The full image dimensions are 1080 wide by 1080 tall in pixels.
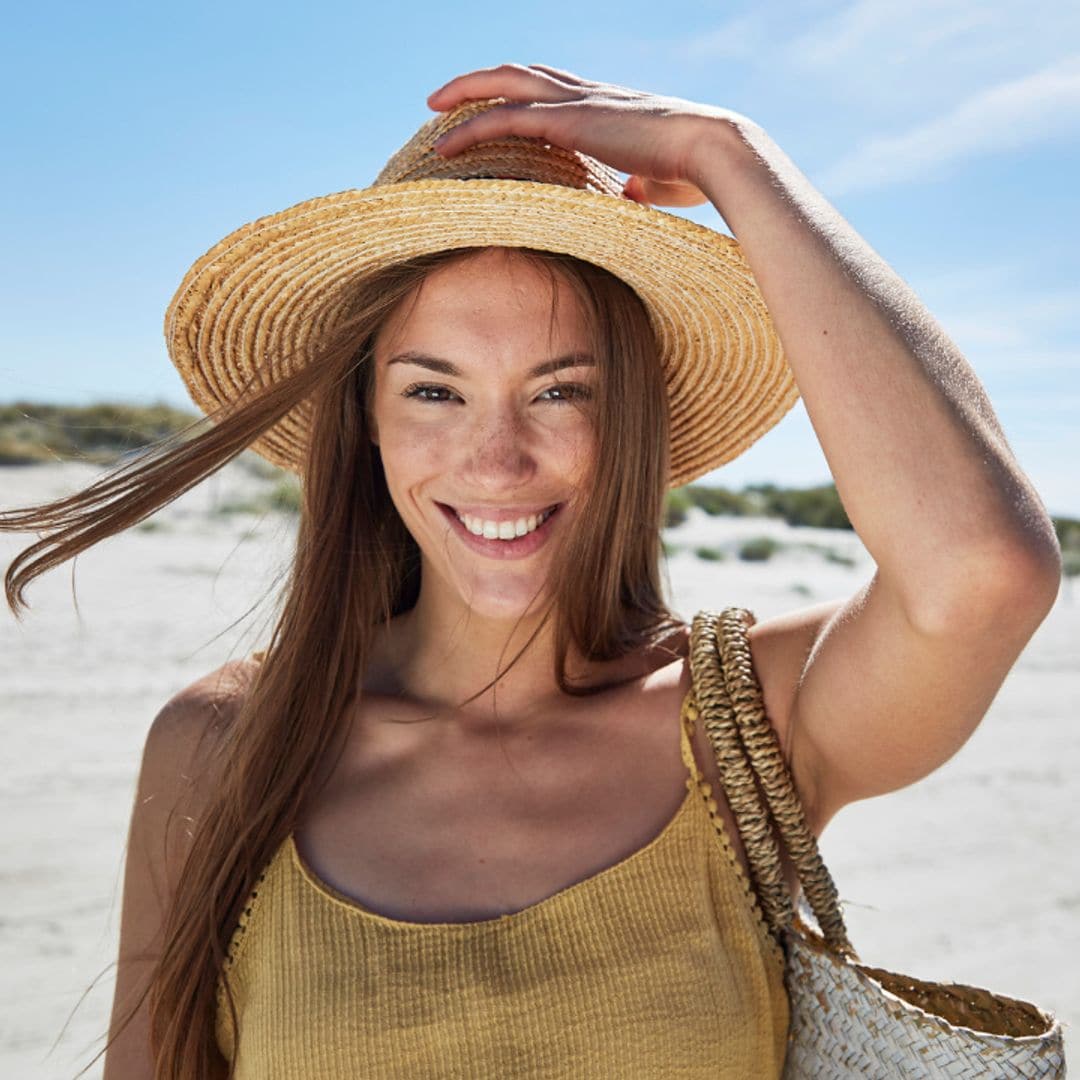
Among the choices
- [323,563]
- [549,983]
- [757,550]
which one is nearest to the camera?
[549,983]

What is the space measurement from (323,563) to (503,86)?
97 cm

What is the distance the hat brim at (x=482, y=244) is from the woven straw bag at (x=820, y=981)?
0.55 m

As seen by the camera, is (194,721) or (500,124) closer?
(500,124)

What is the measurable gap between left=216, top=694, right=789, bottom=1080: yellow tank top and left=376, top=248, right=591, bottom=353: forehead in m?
0.79

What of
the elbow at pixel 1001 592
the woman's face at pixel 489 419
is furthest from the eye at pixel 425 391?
the elbow at pixel 1001 592

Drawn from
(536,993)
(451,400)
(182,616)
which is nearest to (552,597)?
(451,400)

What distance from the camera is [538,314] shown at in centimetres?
210

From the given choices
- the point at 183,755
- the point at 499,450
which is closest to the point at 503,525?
the point at 499,450

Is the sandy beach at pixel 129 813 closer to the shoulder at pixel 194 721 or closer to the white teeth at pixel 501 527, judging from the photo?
the shoulder at pixel 194 721

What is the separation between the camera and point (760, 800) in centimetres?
192

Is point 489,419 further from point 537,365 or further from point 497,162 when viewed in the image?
point 497,162

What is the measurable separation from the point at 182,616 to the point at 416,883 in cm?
725

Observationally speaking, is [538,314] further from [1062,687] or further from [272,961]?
[1062,687]

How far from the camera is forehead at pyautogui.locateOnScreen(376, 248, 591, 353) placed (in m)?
2.09
